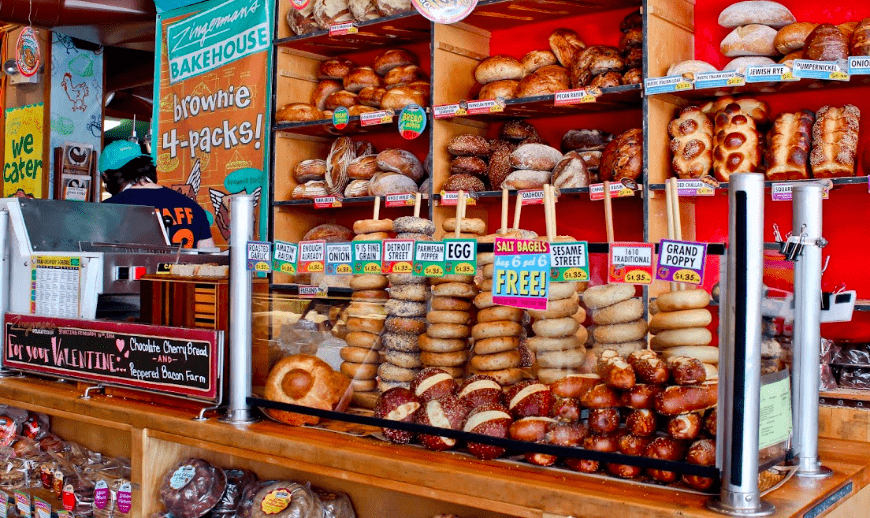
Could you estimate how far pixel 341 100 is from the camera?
4137mm

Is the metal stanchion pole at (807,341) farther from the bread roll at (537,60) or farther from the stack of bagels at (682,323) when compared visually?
the bread roll at (537,60)

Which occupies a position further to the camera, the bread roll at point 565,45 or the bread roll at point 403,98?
the bread roll at point 403,98

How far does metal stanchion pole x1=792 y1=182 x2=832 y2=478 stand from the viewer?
1476 mm

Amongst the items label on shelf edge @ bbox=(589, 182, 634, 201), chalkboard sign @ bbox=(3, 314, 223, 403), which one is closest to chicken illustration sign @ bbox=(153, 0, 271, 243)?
label on shelf edge @ bbox=(589, 182, 634, 201)

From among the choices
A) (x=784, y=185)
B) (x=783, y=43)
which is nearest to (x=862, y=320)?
(x=784, y=185)

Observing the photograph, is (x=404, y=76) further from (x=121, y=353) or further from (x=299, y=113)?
(x=121, y=353)

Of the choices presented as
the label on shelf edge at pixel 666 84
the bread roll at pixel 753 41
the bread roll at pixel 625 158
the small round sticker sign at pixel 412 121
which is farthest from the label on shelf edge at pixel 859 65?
the small round sticker sign at pixel 412 121

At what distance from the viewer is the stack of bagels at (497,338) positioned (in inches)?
65.6

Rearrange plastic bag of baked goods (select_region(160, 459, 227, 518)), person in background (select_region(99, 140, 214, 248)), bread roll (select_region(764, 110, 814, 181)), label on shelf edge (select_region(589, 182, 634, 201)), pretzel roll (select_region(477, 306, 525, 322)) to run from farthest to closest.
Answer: person in background (select_region(99, 140, 214, 248))
label on shelf edge (select_region(589, 182, 634, 201))
bread roll (select_region(764, 110, 814, 181))
plastic bag of baked goods (select_region(160, 459, 227, 518))
pretzel roll (select_region(477, 306, 525, 322))

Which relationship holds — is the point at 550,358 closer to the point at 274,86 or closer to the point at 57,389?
the point at 57,389

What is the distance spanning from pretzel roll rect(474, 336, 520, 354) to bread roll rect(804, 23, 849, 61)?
72.3 inches

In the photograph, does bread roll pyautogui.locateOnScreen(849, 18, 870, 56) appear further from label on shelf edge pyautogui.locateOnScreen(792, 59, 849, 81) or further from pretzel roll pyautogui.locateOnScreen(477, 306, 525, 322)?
pretzel roll pyautogui.locateOnScreen(477, 306, 525, 322)

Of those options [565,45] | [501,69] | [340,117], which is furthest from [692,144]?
[340,117]

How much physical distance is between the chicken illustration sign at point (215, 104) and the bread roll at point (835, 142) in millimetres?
2644
